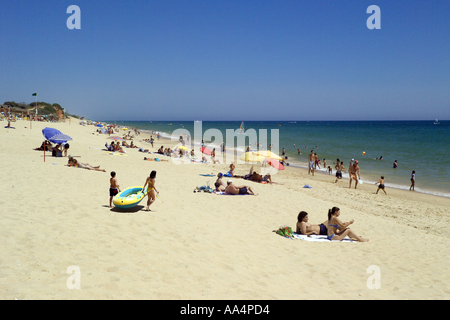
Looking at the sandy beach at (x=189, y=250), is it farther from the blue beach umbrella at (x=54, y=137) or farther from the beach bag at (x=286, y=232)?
the blue beach umbrella at (x=54, y=137)

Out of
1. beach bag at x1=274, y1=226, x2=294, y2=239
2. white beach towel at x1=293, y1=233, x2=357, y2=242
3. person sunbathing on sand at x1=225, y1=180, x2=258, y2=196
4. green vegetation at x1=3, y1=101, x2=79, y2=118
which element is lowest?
white beach towel at x1=293, y1=233, x2=357, y2=242

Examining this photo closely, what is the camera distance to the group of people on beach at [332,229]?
681cm

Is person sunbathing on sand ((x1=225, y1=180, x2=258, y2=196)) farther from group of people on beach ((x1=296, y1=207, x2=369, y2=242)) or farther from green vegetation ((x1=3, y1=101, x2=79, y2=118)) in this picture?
green vegetation ((x1=3, y1=101, x2=79, y2=118))

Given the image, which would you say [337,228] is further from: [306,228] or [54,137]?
[54,137]

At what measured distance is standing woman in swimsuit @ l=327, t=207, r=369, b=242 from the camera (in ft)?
22.3

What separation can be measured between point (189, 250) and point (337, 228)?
3.96m

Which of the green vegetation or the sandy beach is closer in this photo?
the sandy beach

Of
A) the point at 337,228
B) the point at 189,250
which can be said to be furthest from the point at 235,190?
the point at 189,250

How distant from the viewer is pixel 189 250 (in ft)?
16.8

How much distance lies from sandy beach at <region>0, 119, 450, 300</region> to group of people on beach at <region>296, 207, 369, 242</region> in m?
0.31

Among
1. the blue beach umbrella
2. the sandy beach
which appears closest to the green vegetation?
the blue beach umbrella

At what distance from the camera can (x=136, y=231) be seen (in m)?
5.63
